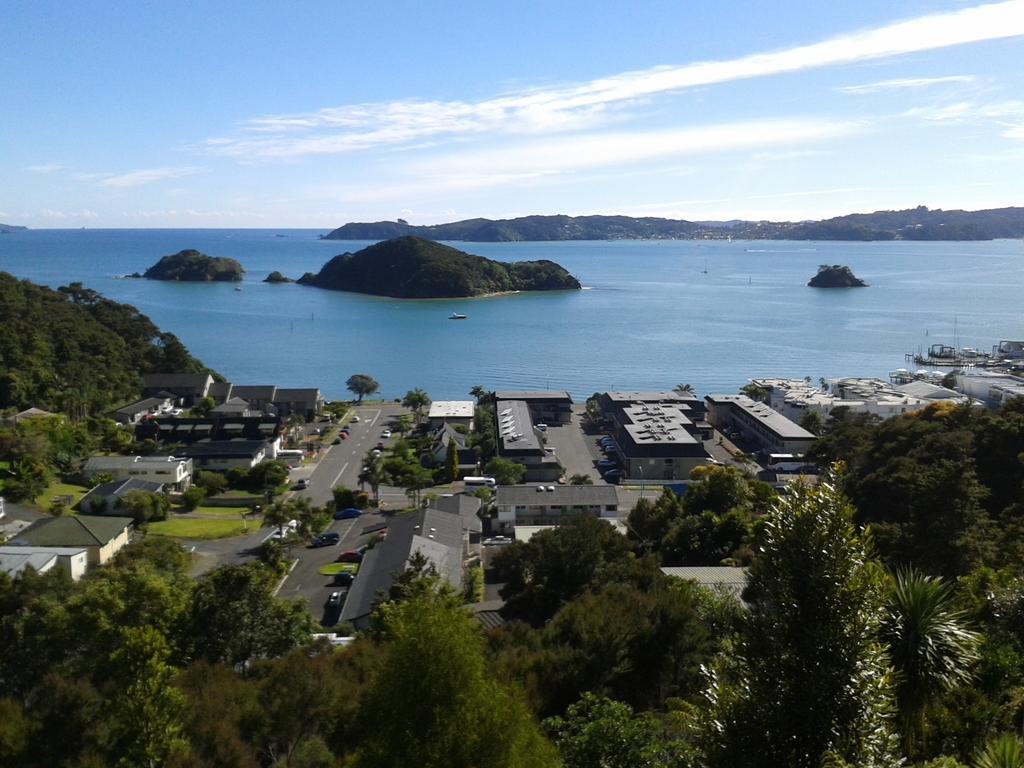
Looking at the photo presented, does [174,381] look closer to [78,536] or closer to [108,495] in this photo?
[108,495]

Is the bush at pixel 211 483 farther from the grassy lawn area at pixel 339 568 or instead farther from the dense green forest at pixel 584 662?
the dense green forest at pixel 584 662

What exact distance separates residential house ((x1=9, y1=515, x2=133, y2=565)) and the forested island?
63612 mm

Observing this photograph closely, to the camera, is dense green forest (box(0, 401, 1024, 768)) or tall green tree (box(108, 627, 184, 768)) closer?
dense green forest (box(0, 401, 1024, 768))

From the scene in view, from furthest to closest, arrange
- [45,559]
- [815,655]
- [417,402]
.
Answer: [417,402] < [45,559] < [815,655]

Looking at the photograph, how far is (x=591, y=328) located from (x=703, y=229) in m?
146

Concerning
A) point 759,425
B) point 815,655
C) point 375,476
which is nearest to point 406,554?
point 375,476

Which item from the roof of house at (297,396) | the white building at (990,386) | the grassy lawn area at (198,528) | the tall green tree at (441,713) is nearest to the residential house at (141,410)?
the roof of house at (297,396)

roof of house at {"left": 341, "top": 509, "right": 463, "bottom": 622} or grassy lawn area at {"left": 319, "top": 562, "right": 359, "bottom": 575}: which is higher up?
roof of house at {"left": 341, "top": 509, "right": 463, "bottom": 622}

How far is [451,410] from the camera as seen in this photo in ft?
79.4

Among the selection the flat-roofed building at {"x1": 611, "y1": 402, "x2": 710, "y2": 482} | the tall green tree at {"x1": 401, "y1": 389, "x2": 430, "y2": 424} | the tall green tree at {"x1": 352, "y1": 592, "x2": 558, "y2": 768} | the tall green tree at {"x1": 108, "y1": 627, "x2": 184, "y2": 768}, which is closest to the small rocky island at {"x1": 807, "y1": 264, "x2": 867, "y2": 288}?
the flat-roofed building at {"x1": 611, "y1": 402, "x2": 710, "y2": 482}

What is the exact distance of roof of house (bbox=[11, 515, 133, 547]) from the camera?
477 inches

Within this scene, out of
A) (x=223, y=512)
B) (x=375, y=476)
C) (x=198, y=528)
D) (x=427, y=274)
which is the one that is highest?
(x=427, y=274)

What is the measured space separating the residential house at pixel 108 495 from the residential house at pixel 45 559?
9.46 ft

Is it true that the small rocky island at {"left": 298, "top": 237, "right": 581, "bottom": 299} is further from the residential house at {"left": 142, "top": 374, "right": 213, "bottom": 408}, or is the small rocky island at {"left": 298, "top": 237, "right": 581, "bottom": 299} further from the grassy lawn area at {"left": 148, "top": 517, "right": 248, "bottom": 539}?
the grassy lawn area at {"left": 148, "top": 517, "right": 248, "bottom": 539}
